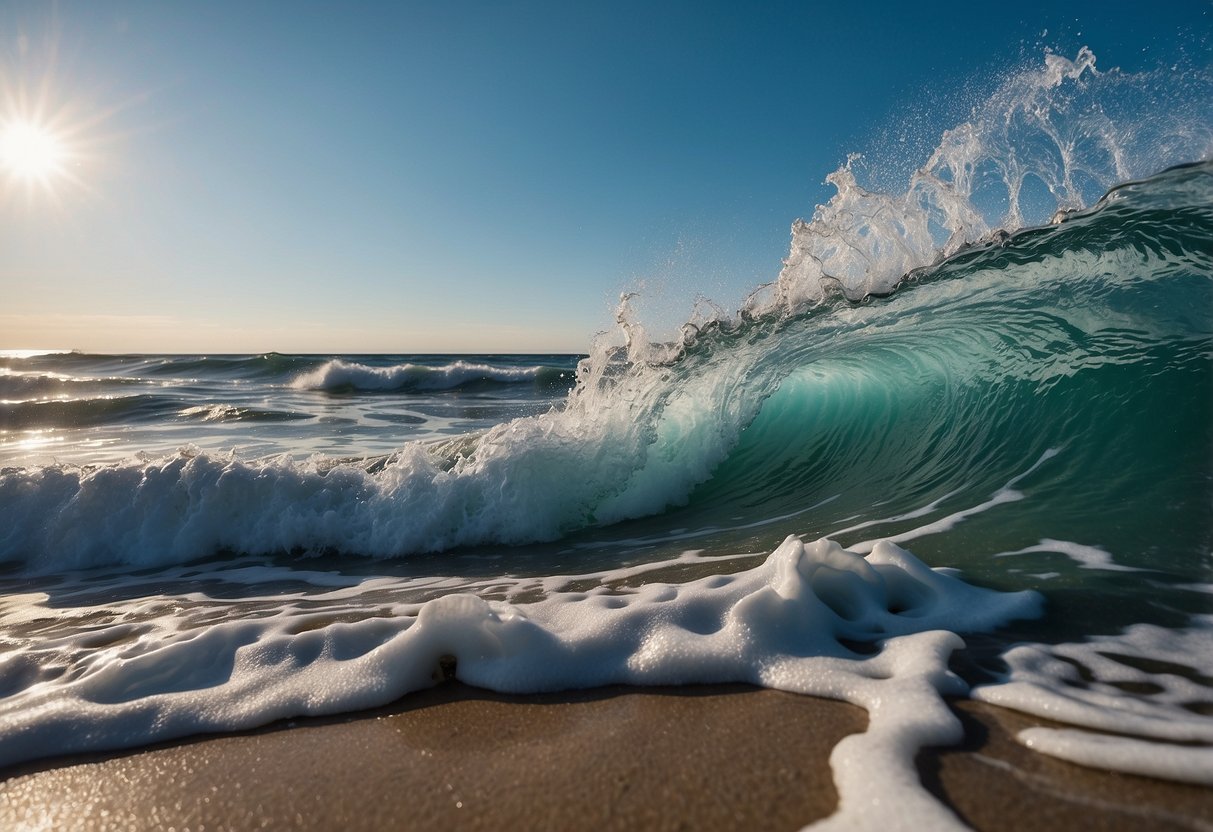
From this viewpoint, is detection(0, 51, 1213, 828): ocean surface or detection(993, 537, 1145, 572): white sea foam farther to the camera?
detection(993, 537, 1145, 572): white sea foam

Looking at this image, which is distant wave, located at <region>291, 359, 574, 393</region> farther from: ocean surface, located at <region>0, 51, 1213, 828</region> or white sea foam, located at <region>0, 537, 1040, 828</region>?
white sea foam, located at <region>0, 537, 1040, 828</region>

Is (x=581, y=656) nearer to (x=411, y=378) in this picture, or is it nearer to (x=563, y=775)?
(x=563, y=775)

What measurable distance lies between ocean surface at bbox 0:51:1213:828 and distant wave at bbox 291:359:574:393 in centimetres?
1554

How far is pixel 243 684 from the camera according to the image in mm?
2170

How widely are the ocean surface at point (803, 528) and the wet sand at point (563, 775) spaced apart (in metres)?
0.09

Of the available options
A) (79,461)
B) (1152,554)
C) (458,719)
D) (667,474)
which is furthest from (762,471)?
(79,461)

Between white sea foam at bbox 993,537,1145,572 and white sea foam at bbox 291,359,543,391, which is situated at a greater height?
white sea foam at bbox 291,359,543,391

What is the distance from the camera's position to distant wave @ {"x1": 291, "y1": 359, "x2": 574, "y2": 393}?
24531 mm

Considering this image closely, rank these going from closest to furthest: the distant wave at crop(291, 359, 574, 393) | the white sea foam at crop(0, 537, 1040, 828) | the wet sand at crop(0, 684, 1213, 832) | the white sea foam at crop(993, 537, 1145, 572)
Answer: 1. the wet sand at crop(0, 684, 1213, 832)
2. the white sea foam at crop(0, 537, 1040, 828)
3. the white sea foam at crop(993, 537, 1145, 572)
4. the distant wave at crop(291, 359, 574, 393)

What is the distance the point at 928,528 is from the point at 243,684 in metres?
3.58

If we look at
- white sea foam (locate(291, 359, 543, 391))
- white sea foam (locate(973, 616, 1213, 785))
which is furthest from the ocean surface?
white sea foam (locate(291, 359, 543, 391))

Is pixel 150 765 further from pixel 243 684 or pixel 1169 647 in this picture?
pixel 1169 647

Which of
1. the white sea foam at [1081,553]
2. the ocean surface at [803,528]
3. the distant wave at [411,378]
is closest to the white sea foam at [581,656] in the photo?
the ocean surface at [803,528]

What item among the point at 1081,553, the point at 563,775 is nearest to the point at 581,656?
the point at 563,775
